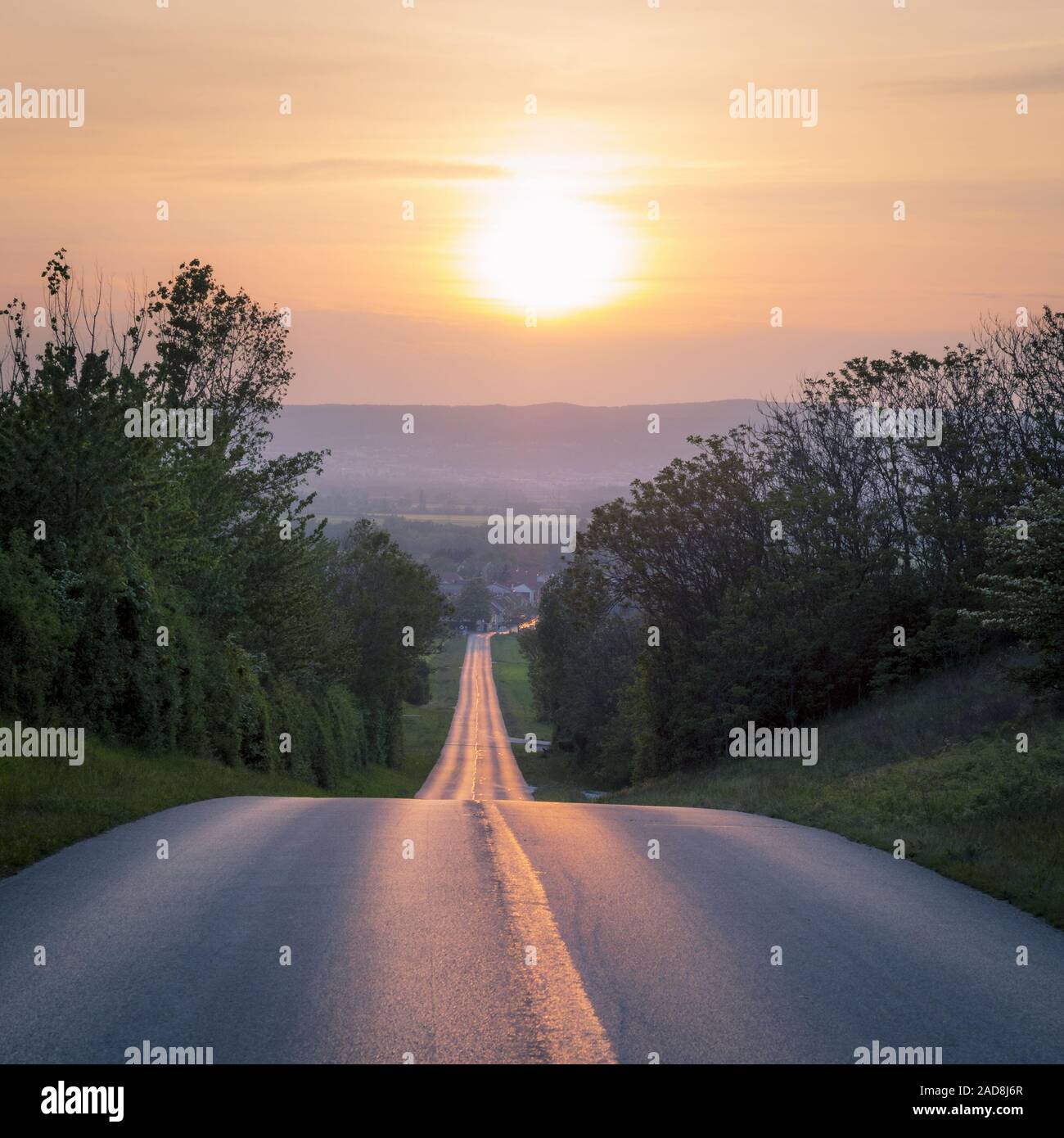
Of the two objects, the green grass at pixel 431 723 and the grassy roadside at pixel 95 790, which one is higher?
the grassy roadside at pixel 95 790

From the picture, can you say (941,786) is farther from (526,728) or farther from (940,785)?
(526,728)

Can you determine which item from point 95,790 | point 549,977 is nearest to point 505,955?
point 549,977

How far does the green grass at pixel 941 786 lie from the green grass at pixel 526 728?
32.1ft

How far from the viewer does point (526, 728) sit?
4486 inches

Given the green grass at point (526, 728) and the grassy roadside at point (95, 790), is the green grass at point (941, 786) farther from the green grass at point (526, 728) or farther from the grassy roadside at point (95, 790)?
the green grass at point (526, 728)

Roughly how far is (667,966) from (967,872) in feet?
18.0

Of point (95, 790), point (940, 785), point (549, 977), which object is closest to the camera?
point (549, 977)

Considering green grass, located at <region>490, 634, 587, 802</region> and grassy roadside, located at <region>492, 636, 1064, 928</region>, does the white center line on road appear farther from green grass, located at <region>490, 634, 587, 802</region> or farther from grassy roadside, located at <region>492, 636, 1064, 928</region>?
green grass, located at <region>490, 634, 587, 802</region>

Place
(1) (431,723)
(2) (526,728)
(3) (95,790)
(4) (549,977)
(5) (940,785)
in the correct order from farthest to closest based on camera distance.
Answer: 1. (2) (526,728)
2. (1) (431,723)
3. (5) (940,785)
4. (3) (95,790)
5. (4) (549,977)

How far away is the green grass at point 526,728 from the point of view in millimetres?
66562

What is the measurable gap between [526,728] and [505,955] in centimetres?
10606

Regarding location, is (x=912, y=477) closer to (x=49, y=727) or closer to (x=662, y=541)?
(x=662, y=541)

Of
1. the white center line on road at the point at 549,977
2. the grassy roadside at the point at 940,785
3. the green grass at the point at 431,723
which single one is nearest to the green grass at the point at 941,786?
the grassy roadside at the point at 940,785
